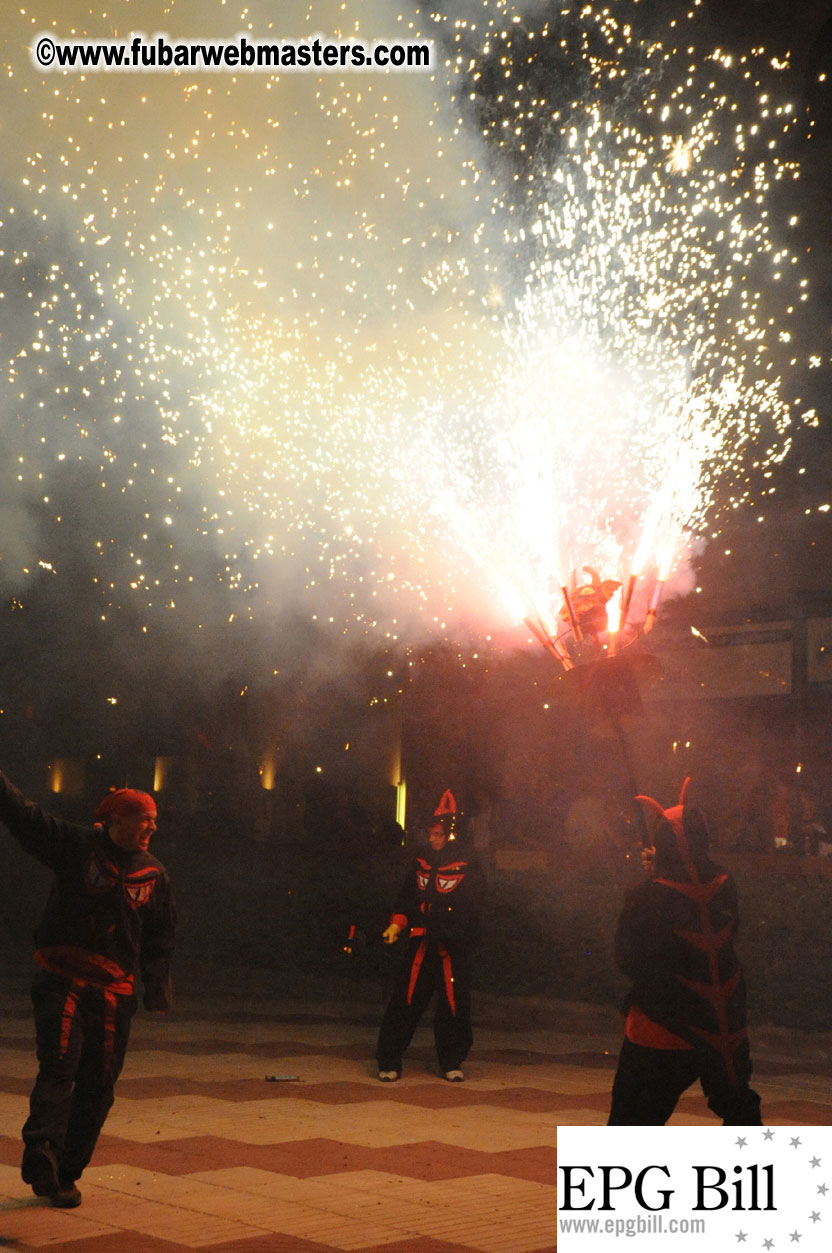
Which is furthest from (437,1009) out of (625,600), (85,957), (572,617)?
(625,600)

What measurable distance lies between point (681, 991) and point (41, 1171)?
2.36 meters

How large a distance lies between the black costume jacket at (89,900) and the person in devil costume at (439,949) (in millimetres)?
3052

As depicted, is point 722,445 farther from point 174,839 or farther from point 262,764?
point 174,839

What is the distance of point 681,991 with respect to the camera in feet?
14.8

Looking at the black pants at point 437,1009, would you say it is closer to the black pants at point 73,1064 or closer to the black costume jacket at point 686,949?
the black pants at point 73,1064

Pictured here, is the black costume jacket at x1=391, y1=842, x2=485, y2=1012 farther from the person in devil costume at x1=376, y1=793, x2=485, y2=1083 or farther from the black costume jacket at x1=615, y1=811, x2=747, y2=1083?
the black costume jacket at x1=615, y1=811, x2=747, y2=1083

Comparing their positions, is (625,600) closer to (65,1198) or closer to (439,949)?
(439,949)

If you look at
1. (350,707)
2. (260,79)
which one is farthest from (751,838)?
(260,79)

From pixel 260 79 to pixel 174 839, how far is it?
11.1m

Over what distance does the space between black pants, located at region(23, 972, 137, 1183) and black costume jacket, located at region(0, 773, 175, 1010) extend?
0.07m

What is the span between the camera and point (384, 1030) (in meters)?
8.12

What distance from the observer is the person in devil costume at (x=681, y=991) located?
4.48 meters

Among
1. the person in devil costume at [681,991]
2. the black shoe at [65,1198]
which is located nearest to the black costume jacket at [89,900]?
the black shoe at [65,1198]

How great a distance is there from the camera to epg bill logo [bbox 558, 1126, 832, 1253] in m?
3.92
